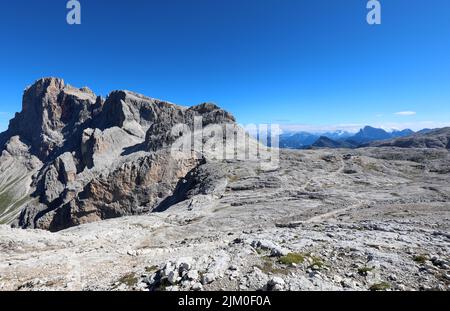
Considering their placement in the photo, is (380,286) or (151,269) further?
(151,269)

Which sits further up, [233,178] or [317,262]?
[317,262]

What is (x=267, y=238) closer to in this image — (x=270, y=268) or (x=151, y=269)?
(x=270, y=268)

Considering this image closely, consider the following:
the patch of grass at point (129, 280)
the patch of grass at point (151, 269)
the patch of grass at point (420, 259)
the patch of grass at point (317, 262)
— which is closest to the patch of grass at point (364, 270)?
the patch of grass at point (317, 262)

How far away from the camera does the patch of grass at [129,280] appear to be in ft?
56.7

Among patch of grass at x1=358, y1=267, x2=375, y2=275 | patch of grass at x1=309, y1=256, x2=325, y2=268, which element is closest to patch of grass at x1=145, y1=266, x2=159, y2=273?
patch of grass at x1=309, y1=256, x2=325, y2=268

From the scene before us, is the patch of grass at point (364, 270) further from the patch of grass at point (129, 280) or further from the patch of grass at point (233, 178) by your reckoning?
the patch of grass at point (233, 178)

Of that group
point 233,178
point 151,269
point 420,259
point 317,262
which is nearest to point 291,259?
point 317,262

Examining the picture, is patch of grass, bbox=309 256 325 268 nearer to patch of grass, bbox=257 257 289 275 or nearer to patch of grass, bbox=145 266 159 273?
patch of grass, bbox=257 257 289 275

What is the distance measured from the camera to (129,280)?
703 inches

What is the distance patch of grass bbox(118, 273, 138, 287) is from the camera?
17.3m

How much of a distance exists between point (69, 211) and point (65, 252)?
3096 inches

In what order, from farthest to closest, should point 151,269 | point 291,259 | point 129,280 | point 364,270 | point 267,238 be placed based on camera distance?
point 267,238 → point 151,269 → point 129,280 → point 291,259 → point 364,270

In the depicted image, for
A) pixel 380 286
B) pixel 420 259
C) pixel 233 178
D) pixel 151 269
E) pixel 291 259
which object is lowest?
pixel 151 269
